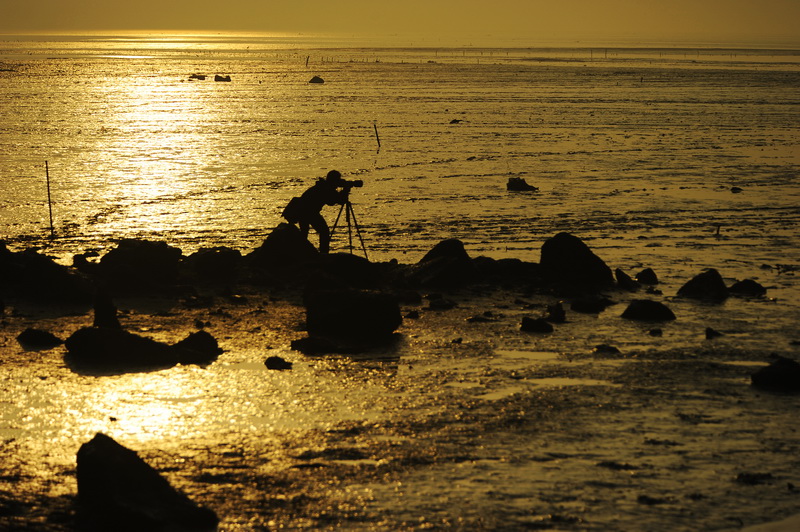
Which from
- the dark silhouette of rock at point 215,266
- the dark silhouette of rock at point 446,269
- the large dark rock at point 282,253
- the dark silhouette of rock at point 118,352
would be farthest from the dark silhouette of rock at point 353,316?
the large dark rock at point 282,253

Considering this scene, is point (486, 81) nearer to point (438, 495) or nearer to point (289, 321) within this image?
point (289, 321)

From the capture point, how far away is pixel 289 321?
16406 millimetres

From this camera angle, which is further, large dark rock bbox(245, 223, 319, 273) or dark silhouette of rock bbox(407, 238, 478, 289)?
large dark rock bbox(245, 223, 319, 273)

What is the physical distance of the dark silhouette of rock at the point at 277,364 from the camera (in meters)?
13.8

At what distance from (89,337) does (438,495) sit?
6718mm

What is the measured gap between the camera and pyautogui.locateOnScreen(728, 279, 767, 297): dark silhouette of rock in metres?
17.5

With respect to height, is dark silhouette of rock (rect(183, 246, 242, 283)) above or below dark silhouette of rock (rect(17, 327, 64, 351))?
above

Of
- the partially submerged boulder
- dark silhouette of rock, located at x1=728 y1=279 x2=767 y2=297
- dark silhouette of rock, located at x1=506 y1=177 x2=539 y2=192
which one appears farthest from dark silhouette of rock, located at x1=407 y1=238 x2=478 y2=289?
dark silhouette of rock, located at x1=506 y1=177 x2=539 y2=192

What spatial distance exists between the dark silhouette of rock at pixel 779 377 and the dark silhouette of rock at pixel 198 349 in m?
7.59

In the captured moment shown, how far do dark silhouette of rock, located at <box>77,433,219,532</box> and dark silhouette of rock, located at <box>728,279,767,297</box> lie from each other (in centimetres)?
→ 1160

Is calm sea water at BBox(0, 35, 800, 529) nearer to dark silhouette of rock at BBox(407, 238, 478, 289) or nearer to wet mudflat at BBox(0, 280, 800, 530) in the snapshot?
wet mudflat at BBox(0, 280, 800, 530)

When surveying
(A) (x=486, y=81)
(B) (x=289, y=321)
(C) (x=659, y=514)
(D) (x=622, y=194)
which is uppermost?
(A) (x=486, y=81)

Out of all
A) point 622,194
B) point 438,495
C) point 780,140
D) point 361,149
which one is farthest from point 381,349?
point 780,140

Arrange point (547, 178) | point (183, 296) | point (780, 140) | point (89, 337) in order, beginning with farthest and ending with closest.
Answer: point (780, 140) < point (547, 178) < point (183, 296) < point (89, 337)
